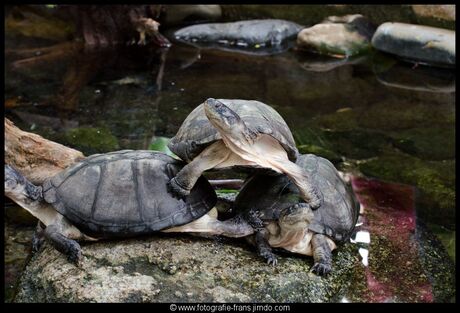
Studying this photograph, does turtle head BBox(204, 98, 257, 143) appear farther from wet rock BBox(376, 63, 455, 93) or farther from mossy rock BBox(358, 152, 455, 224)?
wet rock BBox(376, 63, 455, 93)

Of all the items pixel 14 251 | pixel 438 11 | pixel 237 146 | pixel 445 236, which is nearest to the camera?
pixel 237 146

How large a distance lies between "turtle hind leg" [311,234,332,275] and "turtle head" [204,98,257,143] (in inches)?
30.3

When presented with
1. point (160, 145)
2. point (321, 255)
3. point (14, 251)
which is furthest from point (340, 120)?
point (14, 251)

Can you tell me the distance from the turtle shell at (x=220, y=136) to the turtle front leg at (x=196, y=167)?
0.06 metres

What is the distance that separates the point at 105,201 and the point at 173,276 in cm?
61

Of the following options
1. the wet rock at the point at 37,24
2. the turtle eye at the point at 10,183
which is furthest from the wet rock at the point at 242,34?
the turtle eye at the point at 10,183

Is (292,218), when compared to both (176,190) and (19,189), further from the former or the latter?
(19,189)

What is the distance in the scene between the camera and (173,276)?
127 inches

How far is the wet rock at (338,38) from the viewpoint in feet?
34.3

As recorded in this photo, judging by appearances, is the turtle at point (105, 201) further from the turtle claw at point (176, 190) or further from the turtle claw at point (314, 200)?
the turtle claw at point (314, 200)

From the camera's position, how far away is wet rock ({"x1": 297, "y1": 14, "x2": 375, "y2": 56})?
10.5 meters

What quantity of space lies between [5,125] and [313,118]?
384 cm

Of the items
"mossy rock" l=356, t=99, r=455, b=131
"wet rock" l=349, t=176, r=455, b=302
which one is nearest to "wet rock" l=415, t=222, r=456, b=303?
"wet rock" l=349, t=176, r=455, b=302
